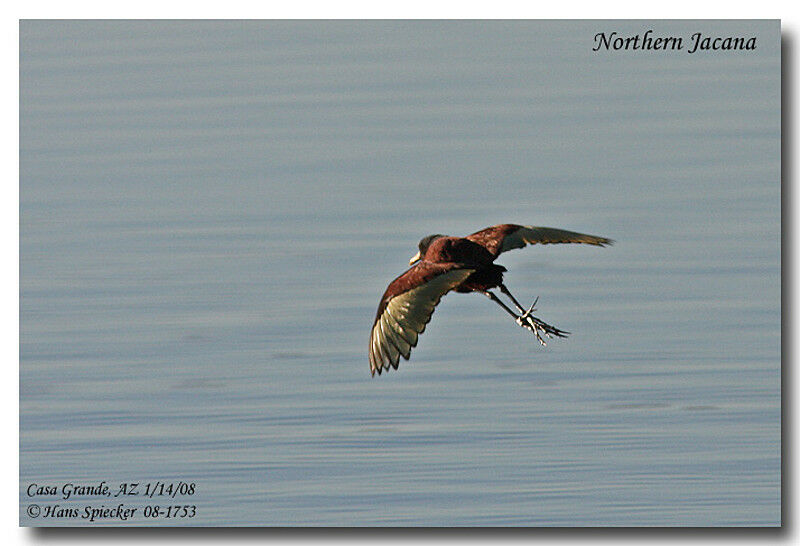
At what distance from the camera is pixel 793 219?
551 cm

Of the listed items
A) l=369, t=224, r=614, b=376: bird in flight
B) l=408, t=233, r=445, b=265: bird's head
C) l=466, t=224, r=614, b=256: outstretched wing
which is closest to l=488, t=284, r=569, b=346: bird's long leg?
l=369, t=224, r=614, b=376: bird in flight

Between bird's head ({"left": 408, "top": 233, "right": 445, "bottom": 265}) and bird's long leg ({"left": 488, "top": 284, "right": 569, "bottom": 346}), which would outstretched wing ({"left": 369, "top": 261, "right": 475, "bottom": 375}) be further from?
bird's long leg ({"left": 488, "top": 284, "right": 569, "bottom": 346})

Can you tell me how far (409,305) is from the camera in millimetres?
5398

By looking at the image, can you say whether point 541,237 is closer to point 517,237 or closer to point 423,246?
point 517,237

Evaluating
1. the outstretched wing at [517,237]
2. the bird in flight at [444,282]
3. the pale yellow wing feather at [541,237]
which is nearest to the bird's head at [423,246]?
the bird in flight at [444,282]

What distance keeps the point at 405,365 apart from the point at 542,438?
0.61 m

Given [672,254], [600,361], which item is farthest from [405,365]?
[672,254]

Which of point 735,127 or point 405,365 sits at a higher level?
point 735,127

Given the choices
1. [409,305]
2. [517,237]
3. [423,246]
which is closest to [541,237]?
[517,237]

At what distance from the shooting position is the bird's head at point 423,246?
17.9 ft

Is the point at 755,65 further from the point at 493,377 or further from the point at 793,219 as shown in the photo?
the point at 493,377

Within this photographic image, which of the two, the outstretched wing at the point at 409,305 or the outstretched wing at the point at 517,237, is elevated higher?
→ the outstretched wing at the point at 517,237

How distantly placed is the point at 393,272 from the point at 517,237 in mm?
503

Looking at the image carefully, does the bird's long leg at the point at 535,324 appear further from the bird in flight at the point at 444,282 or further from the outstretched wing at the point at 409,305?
the outstretched wing at the point at 409,305
